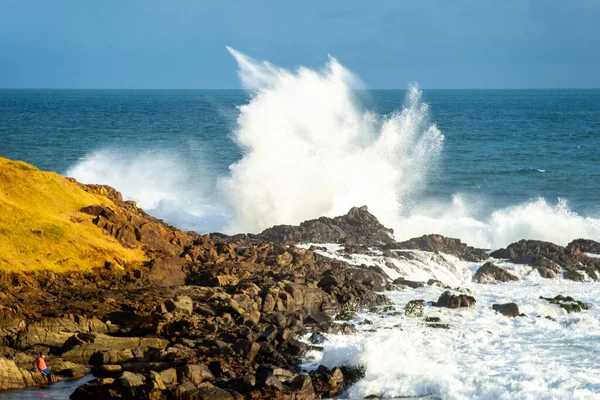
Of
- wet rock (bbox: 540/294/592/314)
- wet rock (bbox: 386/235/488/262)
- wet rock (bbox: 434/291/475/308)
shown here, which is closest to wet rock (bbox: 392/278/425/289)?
wet rock (bbox: 434/291/475/308)

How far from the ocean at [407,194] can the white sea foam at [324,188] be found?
8 centimetres

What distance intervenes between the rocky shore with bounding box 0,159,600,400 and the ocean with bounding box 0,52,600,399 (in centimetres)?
93

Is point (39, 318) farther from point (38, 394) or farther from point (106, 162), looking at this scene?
point (106, 162)

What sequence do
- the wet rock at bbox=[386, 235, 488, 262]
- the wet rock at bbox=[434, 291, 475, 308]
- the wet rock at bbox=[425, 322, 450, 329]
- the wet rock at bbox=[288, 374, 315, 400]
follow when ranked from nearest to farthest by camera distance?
the wet rock at bbox=[288, 374, 315, 400] → the wet rock at bbox=[425, 322, 450, 329] → the wet rock at bbox=[434, 291, 475, 308] → the wet rock at bbox=[386, 235, 488, 262]

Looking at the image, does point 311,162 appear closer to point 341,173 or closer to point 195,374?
point 341,173

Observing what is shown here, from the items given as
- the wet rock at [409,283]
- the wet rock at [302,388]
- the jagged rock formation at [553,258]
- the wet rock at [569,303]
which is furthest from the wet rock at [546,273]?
the wet rock at [302,388]

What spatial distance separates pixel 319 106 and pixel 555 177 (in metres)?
19.9

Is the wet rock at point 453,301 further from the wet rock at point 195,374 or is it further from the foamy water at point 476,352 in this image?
the wet rock at point 195,374

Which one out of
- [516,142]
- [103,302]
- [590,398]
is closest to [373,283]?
[103,302]

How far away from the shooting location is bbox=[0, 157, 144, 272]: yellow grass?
26719 millimetres

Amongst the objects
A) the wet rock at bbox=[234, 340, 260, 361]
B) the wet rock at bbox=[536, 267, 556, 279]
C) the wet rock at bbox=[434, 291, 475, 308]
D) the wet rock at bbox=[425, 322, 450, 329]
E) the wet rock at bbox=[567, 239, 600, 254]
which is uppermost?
the wet rock at bbox=[567, 239, 600, 254]

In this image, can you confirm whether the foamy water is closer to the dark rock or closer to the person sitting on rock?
the dark rock

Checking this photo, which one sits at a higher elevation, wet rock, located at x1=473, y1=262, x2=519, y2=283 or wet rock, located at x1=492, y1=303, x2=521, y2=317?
wet rock, located at x1=473, y1=262, x2=519, y2=283

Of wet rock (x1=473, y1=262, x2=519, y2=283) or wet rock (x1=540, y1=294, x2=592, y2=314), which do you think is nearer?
wet rock (x1=540, y1=294, x2=592, y2=314)
